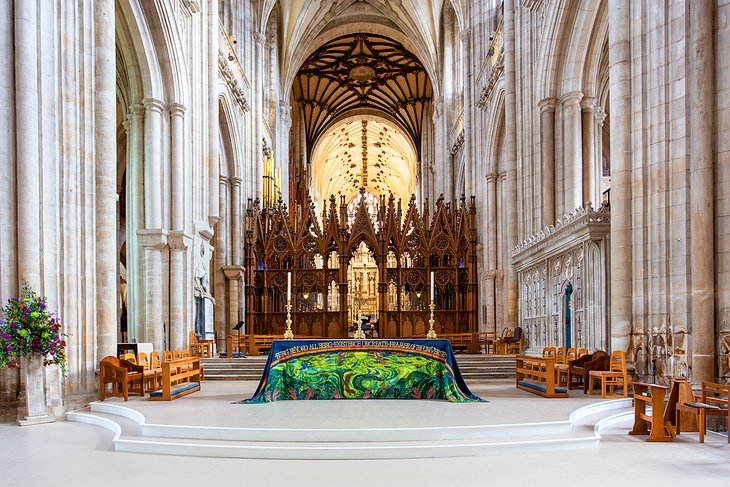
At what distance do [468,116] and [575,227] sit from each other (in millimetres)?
11956

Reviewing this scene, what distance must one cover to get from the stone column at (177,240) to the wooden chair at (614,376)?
822 cm

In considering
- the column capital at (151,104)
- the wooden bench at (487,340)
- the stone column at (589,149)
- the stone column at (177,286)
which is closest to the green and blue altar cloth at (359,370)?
the stone column at (177,286)

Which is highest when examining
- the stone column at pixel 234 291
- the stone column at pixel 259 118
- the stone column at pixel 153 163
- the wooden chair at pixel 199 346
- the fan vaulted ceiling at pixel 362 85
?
the fan vaulted ceiling at pixel 362 85

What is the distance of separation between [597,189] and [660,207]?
551 centimetres

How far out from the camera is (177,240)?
13375 mm

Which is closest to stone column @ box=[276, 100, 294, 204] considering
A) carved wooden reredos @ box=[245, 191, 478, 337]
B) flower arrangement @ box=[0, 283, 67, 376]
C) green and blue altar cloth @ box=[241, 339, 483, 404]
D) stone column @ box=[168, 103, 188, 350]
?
carved wooden reredos @ box=[245, 191, 478, 337]

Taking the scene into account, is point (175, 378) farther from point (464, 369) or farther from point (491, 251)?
point (491, 251)

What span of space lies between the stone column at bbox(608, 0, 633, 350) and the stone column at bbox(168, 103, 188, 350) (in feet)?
27.5

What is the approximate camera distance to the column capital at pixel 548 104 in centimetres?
1379

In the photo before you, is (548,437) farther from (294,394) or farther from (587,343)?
(587,343)

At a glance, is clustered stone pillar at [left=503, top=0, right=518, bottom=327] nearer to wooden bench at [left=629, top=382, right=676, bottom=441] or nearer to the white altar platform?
the white altar platform

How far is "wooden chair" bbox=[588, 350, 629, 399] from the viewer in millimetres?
8516

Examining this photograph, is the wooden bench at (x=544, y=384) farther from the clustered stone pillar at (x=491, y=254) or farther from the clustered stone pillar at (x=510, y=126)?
the clustered stone pillar at (x=491, y=254)

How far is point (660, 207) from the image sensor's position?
27.0 feet
